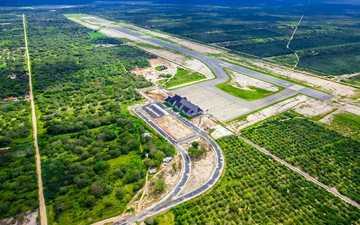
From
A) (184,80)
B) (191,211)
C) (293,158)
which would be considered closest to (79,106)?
(184,80)

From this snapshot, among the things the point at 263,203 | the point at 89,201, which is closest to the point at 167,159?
the point at 89,201

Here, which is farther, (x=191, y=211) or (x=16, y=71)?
(x=16, y=71)

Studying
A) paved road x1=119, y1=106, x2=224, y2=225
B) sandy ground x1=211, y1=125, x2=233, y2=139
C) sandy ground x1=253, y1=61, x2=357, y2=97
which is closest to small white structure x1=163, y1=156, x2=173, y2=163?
paved road x1=119, y1=106, x2=224, y2=225

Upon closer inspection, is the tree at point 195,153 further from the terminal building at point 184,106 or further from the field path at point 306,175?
the terminal building at point 184,106

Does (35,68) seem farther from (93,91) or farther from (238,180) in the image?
(238,180)

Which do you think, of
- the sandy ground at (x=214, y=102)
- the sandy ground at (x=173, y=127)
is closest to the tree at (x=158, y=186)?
the sandy ground at (x=173, y=127)

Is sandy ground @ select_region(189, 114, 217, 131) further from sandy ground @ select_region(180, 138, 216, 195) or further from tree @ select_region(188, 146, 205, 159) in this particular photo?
tree @ select_region(188, 146, 205, 159)
